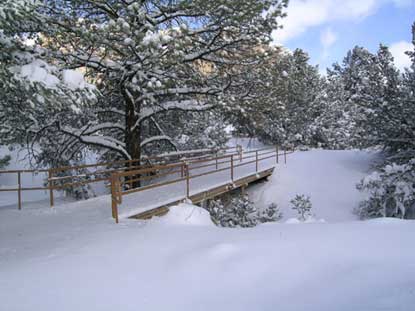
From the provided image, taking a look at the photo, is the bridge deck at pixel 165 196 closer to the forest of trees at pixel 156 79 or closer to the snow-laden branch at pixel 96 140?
the snow-laden branch at pixel 96 140

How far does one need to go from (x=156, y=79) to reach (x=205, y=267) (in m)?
5.16

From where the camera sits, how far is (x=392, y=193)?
1041cm

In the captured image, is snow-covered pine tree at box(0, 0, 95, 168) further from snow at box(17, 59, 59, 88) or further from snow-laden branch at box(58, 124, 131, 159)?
snow-laden branch at box(58, 124, 131, 159)

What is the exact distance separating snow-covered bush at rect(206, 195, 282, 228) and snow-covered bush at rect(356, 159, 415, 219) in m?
2.97

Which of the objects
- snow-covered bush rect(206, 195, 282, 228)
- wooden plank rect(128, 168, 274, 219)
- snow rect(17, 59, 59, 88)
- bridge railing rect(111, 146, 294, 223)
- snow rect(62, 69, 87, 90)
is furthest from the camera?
snow-covered bush rect(206, 195, 282, 228)

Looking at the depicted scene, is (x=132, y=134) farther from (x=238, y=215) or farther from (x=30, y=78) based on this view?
(x=30, y=78)

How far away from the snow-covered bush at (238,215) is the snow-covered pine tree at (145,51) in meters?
2.97

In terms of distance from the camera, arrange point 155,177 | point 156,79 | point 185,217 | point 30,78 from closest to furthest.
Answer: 1. point 30,78
2. point 185,217
3. point 156,79
4. point 155,177

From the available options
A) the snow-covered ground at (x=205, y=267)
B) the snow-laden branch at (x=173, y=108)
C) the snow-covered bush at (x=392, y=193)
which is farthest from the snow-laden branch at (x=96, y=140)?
the snow-covered bush at (x=392, y=193)

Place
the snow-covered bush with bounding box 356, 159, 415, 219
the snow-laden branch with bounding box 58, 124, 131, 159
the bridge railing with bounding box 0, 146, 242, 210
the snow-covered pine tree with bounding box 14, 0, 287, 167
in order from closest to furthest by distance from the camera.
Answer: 1. the snow-covered pine tree with bounding box 14, 0, 287, 167
2. the bridge railing with bounding box 0, 146, 242, 210
3. the snow-laden branch with bounding box 58, 124, 131, 159
4. the snow-covered bush with bounding box 356, 159, 415, 219

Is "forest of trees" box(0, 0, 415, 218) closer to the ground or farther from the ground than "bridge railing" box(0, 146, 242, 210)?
farther from the ground

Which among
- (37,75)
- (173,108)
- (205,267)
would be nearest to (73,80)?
(37,75)

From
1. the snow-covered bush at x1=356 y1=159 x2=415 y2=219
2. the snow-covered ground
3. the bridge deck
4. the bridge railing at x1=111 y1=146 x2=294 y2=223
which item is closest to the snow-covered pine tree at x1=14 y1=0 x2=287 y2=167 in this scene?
the bridge railing at x1=111 y1=146 x2=294 y2=223

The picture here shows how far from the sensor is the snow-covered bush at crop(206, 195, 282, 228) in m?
9.42
